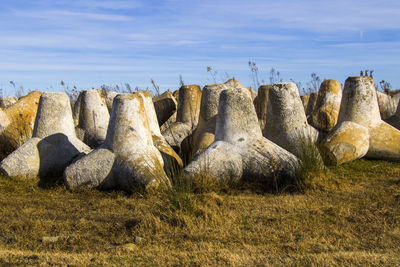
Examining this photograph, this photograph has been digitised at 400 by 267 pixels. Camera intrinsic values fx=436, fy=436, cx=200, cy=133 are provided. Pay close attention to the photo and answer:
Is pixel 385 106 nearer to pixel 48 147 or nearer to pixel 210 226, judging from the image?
pixel 210 226

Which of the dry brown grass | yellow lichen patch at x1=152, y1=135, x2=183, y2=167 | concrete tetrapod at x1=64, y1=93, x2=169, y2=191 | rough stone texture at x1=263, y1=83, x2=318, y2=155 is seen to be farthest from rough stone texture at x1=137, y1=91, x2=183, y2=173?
rough stone texture at x1=263, y1=83, x2=318, y2=155

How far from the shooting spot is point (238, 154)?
602cm

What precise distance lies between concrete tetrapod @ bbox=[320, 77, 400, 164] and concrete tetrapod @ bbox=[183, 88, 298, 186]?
1365mm

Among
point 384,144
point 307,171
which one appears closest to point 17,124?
point 307,171

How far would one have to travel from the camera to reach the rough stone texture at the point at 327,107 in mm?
8586

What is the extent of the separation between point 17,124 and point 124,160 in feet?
11.1

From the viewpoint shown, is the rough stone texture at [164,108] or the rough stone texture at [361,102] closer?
the rough stone texture at [361,102]

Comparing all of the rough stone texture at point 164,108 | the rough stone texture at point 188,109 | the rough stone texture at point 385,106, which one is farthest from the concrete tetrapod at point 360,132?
the rough stone texture at point 164,108

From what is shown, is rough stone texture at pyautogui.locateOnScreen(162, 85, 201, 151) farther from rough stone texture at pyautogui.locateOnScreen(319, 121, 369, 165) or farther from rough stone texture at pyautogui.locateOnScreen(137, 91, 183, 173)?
rough stone texture at pyautogui.locateOnScreen(319, 121, 369, 165)

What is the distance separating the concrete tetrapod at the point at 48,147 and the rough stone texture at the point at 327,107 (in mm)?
4510

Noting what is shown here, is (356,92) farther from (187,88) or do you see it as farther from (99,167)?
(99,167)

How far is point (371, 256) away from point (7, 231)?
3.44 m

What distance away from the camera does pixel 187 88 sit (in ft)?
28.9

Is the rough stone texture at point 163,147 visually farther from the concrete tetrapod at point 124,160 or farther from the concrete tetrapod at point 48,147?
the concrete tetrapod at point 48,147
